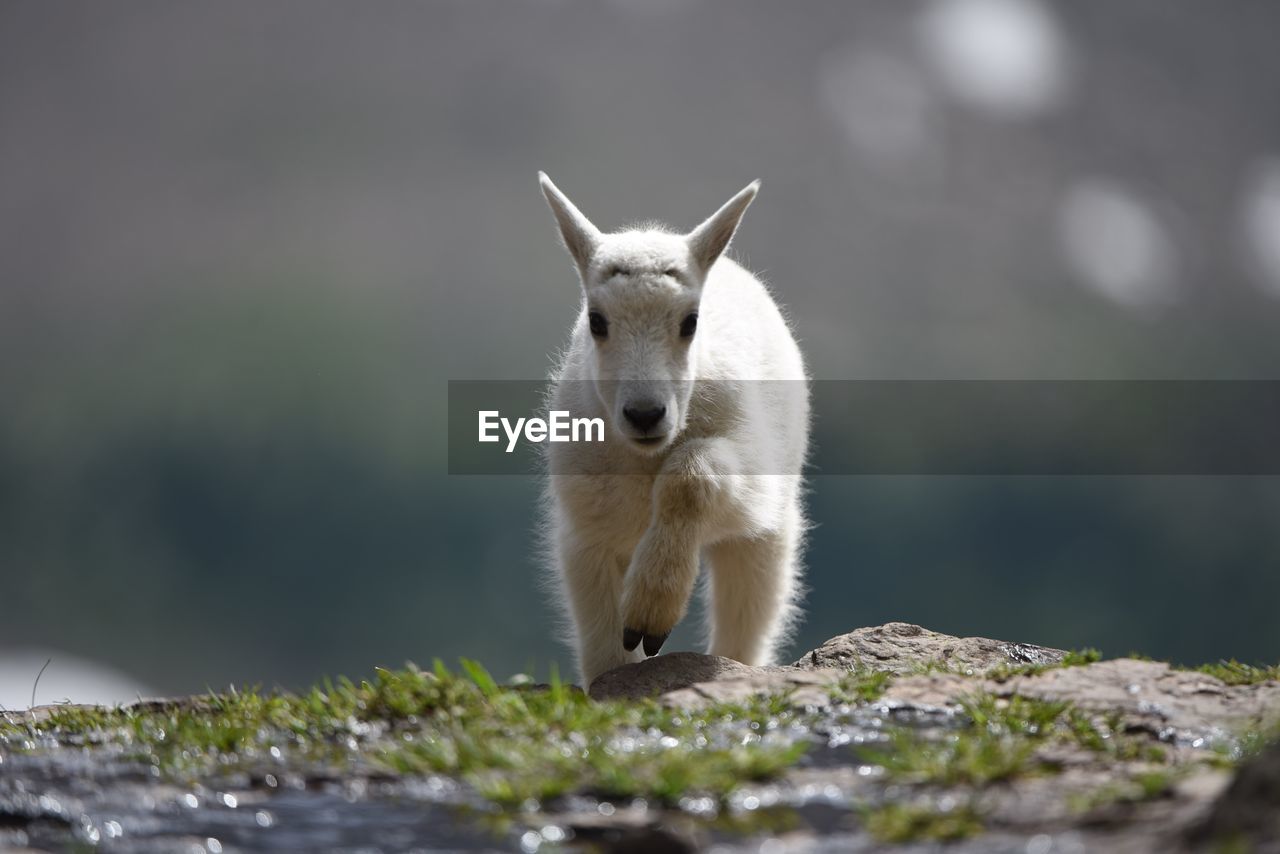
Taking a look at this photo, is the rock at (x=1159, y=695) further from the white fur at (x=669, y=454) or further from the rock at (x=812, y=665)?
the white fur at (x=669, y=454)

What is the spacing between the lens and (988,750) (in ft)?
12.5

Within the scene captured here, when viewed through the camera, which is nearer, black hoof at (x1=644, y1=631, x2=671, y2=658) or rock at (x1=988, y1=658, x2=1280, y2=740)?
rock at (x1=988, y1=658, x2=1280, y2=740)

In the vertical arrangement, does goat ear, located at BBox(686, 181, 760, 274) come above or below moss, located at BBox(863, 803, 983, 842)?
above

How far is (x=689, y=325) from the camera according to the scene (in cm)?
655

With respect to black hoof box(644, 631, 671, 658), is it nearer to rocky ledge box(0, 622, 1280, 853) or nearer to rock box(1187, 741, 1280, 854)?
rocky ledge box(0, 622, 1280, 853)

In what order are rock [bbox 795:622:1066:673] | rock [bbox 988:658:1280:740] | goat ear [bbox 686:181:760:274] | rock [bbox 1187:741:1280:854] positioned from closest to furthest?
1. rock [bbox 1187:741:1280:854]
2. rock [bbox 988:658:1280:740]
3. goat ear [bbox 686:181:760:274]
4. rock [bbox 795:622:1066:673]

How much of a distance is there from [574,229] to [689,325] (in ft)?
3.01

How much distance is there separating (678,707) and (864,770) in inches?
36.9

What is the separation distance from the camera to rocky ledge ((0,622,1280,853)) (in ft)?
10.7

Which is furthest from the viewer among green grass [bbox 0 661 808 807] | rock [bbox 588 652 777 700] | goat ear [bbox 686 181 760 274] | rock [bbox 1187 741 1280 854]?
goat ear [bbox 686 181 760 274]

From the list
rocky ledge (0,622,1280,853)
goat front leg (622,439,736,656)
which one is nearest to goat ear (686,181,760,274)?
goat front leg (622,439,736,656)

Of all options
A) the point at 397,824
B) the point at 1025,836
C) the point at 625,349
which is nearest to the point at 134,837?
the point at 397,824

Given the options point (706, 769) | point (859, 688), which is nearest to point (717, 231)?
point (859, 688)

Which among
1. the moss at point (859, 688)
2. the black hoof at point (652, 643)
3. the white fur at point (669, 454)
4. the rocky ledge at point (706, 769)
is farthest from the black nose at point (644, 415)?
the moss at point (859, 688)
